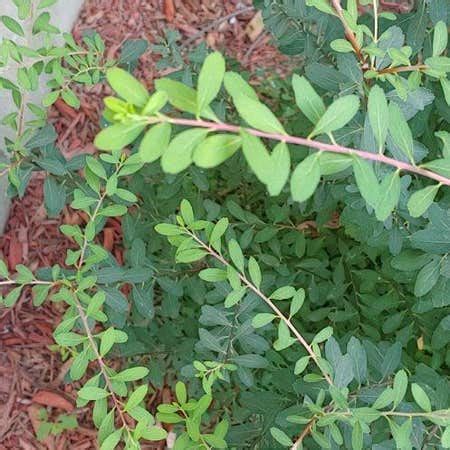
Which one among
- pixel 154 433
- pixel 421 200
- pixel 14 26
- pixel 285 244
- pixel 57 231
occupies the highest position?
pixel 421 200

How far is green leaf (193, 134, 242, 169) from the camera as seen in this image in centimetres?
89

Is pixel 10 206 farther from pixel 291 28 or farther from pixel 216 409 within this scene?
pixel 291 28

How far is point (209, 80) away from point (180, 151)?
0.31 ft

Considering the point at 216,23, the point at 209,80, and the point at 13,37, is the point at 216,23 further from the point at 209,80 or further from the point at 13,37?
the point at 209,80

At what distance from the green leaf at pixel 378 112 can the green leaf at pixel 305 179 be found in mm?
169

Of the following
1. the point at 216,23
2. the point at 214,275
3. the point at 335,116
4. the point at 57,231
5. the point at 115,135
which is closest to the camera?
the point at 115,135

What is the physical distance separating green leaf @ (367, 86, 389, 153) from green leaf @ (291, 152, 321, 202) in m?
0.17

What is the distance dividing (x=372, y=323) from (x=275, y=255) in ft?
1.20

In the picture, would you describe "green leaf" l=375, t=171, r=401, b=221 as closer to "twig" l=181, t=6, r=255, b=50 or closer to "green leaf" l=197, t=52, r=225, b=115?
"green leaf" l=197, t=52, r=225, b=115

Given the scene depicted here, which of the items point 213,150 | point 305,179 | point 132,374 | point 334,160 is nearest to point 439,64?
point 334,160

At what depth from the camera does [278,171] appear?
3.02ft

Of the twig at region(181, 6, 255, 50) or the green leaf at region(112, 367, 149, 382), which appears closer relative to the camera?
the green leaf at region(112, 367, 149, 382)

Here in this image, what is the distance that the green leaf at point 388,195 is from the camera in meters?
1.12

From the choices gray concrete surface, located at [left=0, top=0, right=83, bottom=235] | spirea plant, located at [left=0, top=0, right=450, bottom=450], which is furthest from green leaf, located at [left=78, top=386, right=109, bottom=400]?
gray concrete surface, located at [left=0, top=0, right=83, bottom=235]
